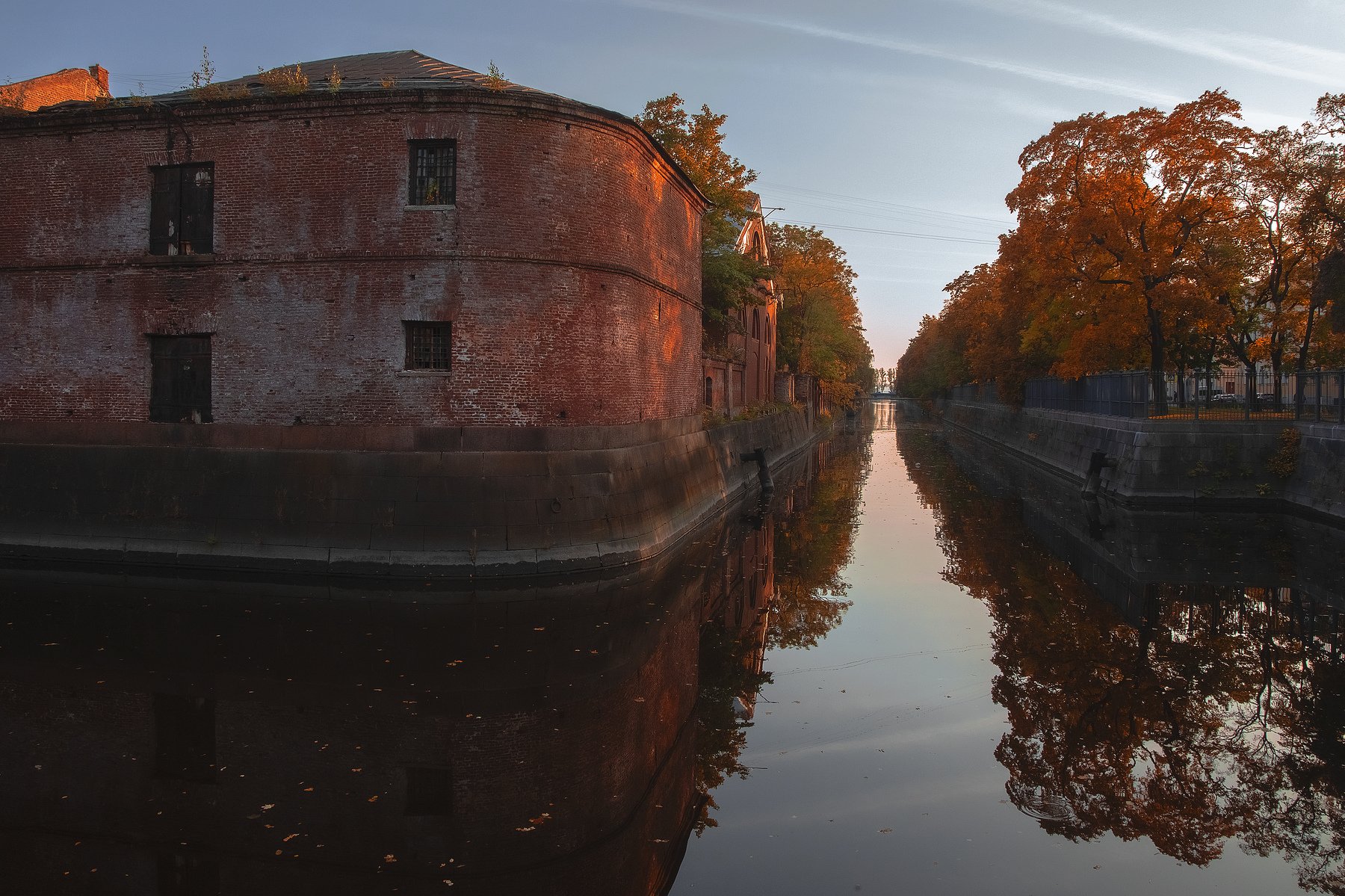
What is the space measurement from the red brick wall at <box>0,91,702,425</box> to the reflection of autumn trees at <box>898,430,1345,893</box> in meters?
8.17

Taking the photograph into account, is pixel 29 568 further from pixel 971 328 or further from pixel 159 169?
pixel 971 328

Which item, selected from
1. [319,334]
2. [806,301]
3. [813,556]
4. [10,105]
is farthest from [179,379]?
[806,301]

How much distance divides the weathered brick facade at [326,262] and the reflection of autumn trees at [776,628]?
4640 mm

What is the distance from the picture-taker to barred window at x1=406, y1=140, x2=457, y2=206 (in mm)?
14828

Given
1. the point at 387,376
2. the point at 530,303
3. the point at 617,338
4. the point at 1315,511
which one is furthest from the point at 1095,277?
the point at 387,376

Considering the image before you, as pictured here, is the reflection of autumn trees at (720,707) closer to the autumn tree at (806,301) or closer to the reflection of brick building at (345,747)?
the reflection of brick building at (345,747)

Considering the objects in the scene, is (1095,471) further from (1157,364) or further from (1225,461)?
(1157,364)

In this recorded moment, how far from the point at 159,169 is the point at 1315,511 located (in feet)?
79.6

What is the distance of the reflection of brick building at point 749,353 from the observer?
98.0ft

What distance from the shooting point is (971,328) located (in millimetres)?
58844

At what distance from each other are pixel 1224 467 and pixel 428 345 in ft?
64.2

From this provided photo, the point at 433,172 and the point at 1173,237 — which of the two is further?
the point at 1173,237

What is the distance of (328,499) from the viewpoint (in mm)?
14133

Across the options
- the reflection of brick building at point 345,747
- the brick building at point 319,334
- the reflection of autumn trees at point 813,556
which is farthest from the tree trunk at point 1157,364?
the reflection of brick building at point 345,747
